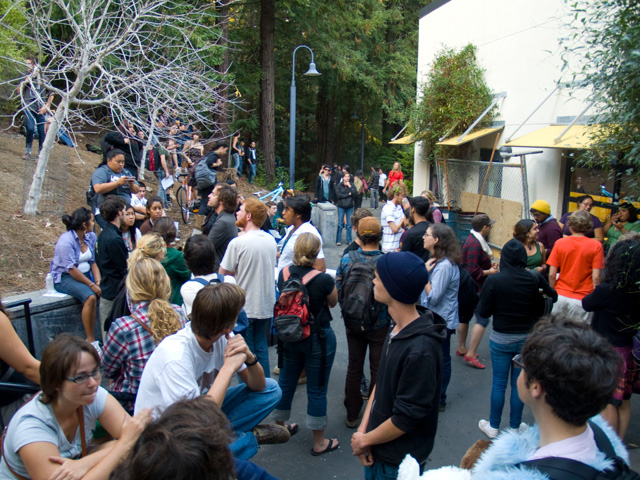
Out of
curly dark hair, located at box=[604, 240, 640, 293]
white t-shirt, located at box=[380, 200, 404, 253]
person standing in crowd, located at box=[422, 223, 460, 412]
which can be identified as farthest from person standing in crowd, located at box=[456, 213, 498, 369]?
white t-shirt, located at box=[380, 200, 404, 253]

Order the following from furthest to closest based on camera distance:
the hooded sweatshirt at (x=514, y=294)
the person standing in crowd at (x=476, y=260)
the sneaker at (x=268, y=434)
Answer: the person standing in crowd at (x=476, y=260) < the hooded sweatshirt at (x=514, y=294) < the sneaker at (x=268, y=434)

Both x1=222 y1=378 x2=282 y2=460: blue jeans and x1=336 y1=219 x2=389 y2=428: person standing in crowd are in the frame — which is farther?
x1=336 y1=219 x2=389 y2=428: person standing in crowd

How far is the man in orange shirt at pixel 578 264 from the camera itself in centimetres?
507

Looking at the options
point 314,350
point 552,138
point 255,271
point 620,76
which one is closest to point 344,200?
point 552,138

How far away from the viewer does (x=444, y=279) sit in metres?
4.85

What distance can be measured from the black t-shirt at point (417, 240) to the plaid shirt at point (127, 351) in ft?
11.2

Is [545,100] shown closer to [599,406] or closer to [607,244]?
[607,244]

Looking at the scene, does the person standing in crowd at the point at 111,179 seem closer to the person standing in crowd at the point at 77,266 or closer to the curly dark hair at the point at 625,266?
the person standing in crowd at the point at 77,266

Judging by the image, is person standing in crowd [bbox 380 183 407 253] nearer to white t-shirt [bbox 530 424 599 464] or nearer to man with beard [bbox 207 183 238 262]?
man with beard [bbox 207 183 238 262]

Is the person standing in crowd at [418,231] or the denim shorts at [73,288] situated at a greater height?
the person standing in crowd at [418,231]

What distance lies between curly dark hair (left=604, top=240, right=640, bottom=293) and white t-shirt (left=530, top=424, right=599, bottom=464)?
2534 millimetres

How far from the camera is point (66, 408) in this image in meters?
2.27

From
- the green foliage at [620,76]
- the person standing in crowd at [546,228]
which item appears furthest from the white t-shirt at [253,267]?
the person standing in crowd at [546,228]

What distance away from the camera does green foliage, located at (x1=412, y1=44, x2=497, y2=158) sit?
12938 millimetres
